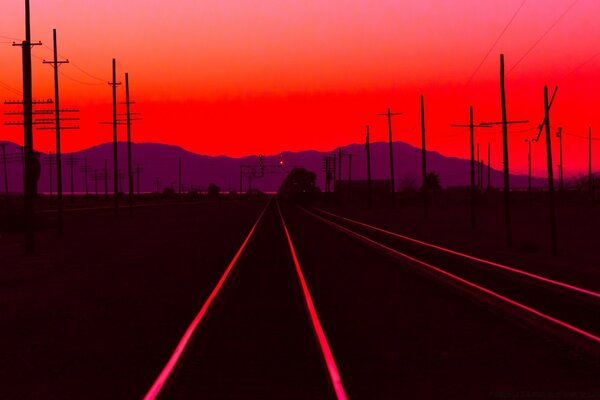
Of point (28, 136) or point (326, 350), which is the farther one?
point (28, 136)

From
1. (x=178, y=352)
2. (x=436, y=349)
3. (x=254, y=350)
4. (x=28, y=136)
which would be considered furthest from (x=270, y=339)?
(x=28, y=136)

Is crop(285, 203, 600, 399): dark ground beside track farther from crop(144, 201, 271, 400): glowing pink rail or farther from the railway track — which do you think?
crop(144, 201, 271, 400): glowing pink rail

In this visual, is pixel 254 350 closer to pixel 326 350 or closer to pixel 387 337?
pixel 326 350

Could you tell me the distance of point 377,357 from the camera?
9.31 meters

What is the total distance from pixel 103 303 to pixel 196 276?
16.5 ft

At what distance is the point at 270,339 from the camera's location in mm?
10586

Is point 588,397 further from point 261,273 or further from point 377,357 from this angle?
point 261,273

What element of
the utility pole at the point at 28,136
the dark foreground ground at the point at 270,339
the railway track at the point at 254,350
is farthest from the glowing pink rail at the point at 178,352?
the utility pole at the point at 28,136

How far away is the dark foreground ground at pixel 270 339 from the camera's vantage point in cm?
784

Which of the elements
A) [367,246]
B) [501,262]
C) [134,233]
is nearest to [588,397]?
[501,262]

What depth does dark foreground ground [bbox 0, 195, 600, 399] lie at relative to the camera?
25.7 ft

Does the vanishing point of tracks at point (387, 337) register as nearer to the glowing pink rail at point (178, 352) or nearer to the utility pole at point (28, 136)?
the glowing pink rail at point (178, 352)

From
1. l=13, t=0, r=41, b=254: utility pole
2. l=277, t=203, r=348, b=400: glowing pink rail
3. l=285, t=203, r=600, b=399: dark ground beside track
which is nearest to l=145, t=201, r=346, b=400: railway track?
l=277, t=203, r=348, b=400: glowing pink rail

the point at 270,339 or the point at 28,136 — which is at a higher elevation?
the point at 28,136
